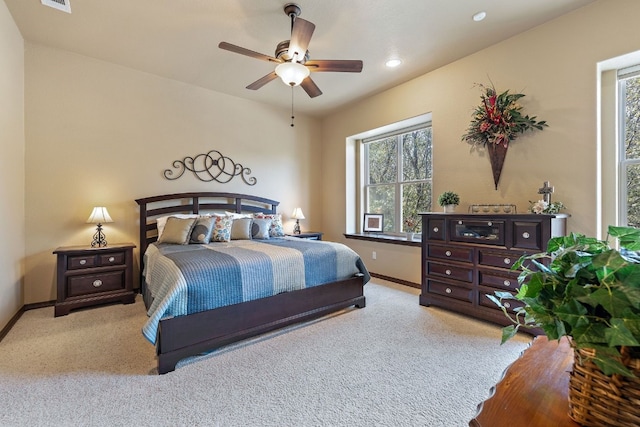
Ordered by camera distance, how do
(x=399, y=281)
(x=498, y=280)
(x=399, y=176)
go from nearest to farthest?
(x=498, y=280) → (x=399, y=281) → (x=399, y=176)

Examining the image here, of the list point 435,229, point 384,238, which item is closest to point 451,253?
point 435,229

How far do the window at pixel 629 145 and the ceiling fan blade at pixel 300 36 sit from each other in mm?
2882

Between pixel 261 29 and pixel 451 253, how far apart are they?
314cm

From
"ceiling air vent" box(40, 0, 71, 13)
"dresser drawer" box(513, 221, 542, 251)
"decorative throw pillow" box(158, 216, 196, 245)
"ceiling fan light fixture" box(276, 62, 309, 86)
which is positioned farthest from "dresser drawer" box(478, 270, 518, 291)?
"ceiling air vent" box(40, 0, 71, 13)

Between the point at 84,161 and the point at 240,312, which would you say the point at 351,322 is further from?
the point at 84,161

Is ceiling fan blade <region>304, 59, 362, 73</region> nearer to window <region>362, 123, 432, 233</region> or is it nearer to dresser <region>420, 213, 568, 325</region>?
dresser <region>420, 213, 568, 325</region>

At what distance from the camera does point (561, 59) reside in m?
2.84

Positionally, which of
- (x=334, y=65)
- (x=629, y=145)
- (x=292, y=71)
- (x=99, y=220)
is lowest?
(x=99, y=220)

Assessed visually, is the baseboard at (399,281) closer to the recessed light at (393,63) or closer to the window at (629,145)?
the window at (629,145)

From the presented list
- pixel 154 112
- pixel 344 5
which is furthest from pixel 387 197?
pixel 154 112

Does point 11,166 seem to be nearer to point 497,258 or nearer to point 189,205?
point 189,205

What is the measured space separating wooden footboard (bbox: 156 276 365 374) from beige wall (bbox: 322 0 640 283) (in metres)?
1.68

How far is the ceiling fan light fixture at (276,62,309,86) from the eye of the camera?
2598 mm

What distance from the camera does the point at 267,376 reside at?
6.75ft
